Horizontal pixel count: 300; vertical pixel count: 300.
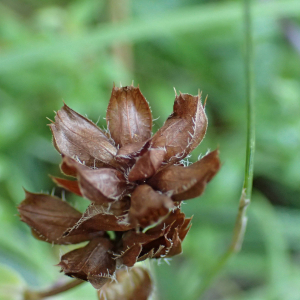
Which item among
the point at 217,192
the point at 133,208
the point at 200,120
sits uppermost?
the point at 200,120

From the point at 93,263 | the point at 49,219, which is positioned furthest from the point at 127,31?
the point at 93,263

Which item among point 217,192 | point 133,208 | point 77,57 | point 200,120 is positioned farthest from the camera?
point 77,57

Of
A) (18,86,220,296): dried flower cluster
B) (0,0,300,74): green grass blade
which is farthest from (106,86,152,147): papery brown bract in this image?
(0,0,300,74): green grass blade

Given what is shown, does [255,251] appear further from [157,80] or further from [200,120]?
[200,120]

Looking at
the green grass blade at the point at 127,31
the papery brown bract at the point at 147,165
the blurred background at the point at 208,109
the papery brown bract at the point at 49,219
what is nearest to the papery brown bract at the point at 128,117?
the papery brown bract at the point at 147,165

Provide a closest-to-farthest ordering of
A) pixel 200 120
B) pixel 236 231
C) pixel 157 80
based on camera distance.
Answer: pixel 200 120 < pixel 236 231 < pixel 157 80

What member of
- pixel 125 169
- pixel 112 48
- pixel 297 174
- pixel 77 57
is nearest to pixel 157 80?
pixel 112 48
